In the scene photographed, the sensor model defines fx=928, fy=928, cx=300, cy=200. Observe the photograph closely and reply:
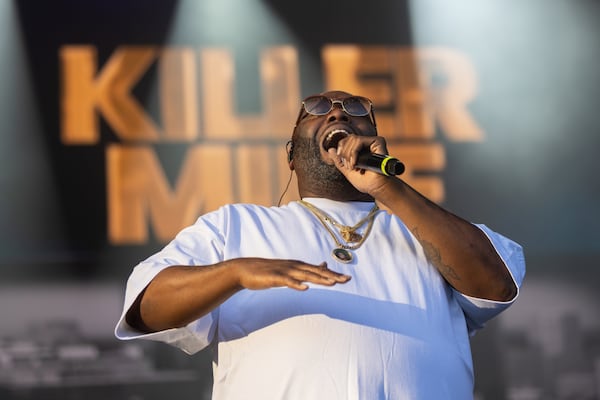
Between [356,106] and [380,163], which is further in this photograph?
[356,106]

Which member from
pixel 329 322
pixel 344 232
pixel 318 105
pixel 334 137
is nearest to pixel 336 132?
pixel 334 137

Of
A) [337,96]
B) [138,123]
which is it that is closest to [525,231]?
[138,123]

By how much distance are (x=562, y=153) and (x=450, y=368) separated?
3.30 metres

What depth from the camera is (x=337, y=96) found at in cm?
198

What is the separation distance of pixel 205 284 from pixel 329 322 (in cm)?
24

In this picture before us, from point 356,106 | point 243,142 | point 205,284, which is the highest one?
point 356,106

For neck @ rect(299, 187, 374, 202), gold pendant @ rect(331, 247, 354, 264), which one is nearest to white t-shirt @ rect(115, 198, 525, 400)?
gold pendant @ rect(331, 247, 354, 264)

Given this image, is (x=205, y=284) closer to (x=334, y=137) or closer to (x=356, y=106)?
(x=334, y=137)

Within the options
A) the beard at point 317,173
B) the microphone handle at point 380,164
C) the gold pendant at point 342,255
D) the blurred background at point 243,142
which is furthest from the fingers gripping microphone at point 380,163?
the blurred background at point 243,142

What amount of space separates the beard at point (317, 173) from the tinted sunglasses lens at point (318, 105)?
6 cm

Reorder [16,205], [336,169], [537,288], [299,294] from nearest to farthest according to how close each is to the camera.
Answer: [299,294]
[336,169]
[16,205]
[537,288]

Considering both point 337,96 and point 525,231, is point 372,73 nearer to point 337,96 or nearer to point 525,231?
point 525,231

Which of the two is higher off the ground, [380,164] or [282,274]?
[380,164]

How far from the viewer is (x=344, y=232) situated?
5.88 feet
